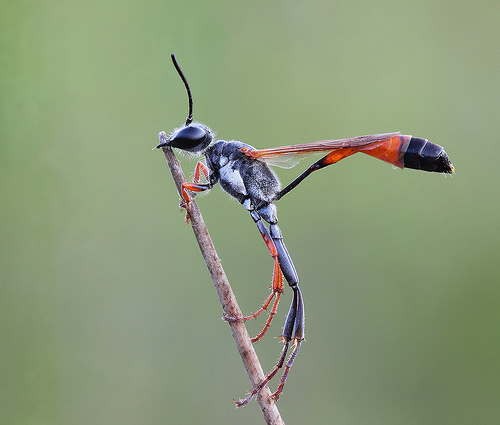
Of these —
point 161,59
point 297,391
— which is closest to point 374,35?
point 161,59

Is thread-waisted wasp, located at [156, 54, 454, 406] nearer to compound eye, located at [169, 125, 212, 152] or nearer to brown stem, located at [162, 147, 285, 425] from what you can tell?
compound eye, located at [169, 125, 212, 152]

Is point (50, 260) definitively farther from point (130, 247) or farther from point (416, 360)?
point (416, 360)

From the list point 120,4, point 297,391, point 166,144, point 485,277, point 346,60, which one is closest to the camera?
point 166,144

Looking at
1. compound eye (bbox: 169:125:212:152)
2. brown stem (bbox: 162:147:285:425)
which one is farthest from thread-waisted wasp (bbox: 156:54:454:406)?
brown stem (bbox: 162:147:285:425)

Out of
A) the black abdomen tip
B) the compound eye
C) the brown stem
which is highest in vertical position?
the compound eye

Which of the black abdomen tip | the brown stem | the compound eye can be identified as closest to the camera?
the brown stem

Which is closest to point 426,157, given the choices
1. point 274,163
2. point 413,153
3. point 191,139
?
point 413,153

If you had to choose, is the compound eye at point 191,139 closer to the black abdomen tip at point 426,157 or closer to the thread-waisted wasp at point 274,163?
the thread-waisted wasp at point 274,163

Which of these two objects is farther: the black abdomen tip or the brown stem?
the black abdomen tip

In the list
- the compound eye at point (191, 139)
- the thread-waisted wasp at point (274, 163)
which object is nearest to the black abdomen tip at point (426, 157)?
the thread-waisted wasp at point (274, 163)
